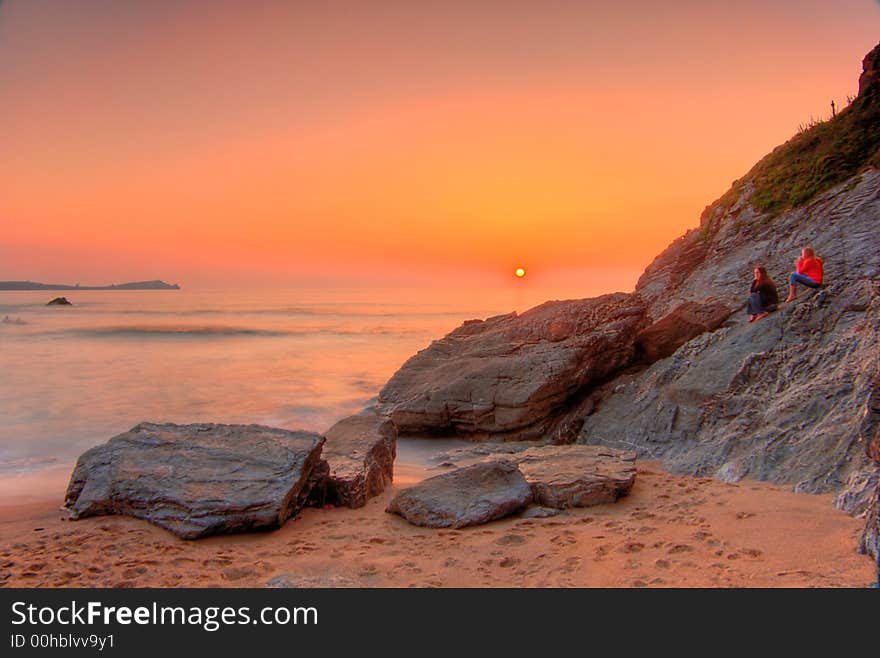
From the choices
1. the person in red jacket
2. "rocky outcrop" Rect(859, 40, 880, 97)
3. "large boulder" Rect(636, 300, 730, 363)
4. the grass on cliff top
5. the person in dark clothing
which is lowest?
"large boulder" Rect(636, 300, 730, 363)

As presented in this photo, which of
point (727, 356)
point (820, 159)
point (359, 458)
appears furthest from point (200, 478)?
point (820, 159)

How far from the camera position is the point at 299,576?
14.6 ft

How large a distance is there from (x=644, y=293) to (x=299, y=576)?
1050cm

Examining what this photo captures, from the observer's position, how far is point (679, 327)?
10133 mm

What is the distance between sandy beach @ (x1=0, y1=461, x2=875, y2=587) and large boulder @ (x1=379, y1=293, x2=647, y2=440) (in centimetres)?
404

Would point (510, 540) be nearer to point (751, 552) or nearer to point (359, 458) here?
point (751, 552)

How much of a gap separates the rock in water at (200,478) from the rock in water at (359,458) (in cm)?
33

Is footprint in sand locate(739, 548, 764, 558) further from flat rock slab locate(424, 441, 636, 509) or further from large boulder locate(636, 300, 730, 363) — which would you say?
large boulder locate(636, 300, 730, 363)

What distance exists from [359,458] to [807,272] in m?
7.16

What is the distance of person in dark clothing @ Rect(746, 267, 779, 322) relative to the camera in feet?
29.8

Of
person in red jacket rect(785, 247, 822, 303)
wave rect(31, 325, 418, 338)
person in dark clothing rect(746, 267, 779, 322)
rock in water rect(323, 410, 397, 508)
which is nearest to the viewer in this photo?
rock in water rect(323, 410, 397, 508)

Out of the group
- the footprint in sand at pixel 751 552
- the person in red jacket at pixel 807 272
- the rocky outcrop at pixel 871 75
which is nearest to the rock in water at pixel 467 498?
the footprint in sand at pixel 751 552

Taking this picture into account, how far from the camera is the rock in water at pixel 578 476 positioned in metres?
6.08

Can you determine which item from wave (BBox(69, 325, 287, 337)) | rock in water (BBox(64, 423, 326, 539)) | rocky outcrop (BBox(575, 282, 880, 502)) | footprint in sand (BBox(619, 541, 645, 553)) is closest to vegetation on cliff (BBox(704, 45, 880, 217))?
rocky outcrop (BBox(575, 282, 880, 502))
